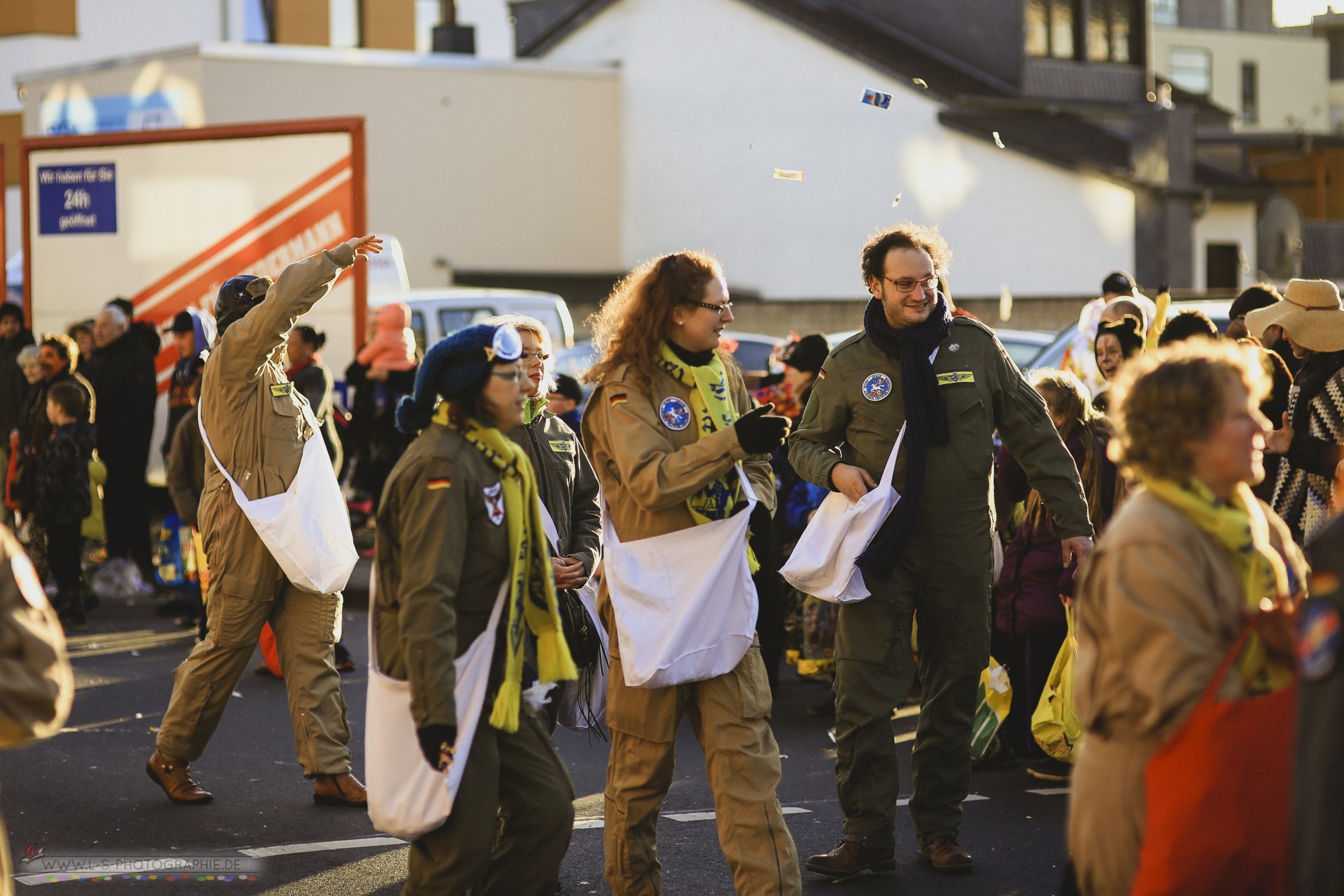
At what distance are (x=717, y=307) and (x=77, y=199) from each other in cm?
1071

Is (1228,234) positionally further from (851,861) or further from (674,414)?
(674,414)

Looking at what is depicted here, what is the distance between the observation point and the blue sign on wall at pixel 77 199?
14.2 m

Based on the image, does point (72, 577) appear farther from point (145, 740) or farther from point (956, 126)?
point (956, 126)

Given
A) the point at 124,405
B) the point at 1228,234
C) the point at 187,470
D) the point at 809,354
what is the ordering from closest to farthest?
1. the point at 809,354
2. the point at 187,470
3. the point at 124,405
4. the point at 1228,234

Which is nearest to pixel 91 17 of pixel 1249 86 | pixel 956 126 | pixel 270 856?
pixel 956 126

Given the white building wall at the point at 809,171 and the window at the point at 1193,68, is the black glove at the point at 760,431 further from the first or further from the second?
the window at the point at 1193,68

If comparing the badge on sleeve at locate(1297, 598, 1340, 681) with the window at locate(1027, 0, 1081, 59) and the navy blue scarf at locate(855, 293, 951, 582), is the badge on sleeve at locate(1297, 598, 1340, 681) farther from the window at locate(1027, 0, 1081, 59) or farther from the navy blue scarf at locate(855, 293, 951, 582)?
the window at locate(1027, 0, 1081, 59)

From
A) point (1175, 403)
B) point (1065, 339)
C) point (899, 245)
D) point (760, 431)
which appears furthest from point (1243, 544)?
point (1065, 339)

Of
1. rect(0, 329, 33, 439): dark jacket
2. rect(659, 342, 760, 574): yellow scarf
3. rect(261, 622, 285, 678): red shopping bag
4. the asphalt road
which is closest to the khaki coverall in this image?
the asphalt road

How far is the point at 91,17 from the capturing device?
34969 mm

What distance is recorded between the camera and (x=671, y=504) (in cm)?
487

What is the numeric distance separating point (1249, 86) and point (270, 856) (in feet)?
181

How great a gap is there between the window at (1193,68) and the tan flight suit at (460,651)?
178ft

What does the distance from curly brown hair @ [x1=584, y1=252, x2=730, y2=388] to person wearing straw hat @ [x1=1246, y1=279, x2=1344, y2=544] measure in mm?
2306
